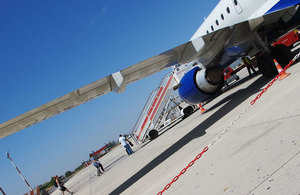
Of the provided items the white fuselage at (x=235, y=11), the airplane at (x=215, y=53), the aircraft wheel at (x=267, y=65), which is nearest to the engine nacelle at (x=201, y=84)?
the airplane at (x=215, y=53)

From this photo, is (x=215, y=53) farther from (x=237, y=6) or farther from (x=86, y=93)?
(x=86, y=93)

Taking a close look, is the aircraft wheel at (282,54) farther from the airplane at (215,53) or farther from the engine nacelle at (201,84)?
the engine nacelle at (201,84)

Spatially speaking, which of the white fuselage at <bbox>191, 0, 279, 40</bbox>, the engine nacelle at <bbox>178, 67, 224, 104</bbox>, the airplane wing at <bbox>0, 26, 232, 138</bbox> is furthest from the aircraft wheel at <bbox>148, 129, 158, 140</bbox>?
the airplane wing at <bbox>0, 26, 232, 138</bbox>

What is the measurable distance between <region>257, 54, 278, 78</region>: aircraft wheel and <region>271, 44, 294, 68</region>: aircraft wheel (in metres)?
Answer: 0.80

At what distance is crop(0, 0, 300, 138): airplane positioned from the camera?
6.97 metres

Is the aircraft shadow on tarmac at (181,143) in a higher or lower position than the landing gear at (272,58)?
lower

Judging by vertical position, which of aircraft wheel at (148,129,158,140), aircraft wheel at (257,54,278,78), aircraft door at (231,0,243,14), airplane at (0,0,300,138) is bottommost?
aircraft wheel at (148,129,158,140)

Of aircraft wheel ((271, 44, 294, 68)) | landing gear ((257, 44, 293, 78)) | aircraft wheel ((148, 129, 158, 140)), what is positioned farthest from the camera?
aircraft wheel ((148, 129, 158, 140))

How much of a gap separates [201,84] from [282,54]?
3.33 meters

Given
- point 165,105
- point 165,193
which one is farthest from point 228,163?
point 165,105

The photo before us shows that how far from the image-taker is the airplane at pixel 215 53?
6969 millimetres

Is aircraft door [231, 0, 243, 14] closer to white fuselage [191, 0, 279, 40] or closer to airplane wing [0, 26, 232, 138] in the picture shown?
white fuselage [191, 0, 279, 40]

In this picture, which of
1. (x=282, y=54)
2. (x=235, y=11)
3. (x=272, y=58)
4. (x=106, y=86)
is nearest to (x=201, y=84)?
(x=272, y=58)

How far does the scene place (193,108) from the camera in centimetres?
1772
